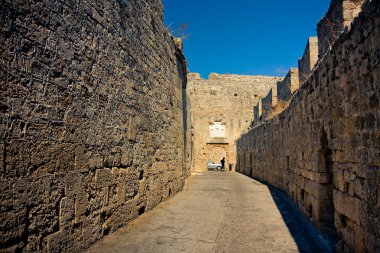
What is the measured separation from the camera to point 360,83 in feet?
10.8

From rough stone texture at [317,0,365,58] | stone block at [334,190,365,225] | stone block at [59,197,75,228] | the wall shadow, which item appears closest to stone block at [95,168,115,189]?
stone block at [59,197,75,228]

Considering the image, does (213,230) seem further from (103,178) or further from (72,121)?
(72,121)

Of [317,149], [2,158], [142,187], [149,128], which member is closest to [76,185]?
[2,158]

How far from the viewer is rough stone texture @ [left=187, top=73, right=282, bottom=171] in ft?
87.7

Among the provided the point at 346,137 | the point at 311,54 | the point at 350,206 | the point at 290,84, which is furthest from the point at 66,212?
the point at 290,84

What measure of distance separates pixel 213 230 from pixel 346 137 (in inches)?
95.4

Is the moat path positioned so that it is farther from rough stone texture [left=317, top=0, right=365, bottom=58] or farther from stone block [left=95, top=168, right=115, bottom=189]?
rough stone texture [left=317, top=0, right=365, bottom=58]

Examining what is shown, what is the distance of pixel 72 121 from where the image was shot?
3.81 meters

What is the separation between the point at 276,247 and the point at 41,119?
3.23 m

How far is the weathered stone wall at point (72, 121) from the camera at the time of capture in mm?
2879

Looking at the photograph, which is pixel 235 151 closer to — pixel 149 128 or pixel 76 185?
pixel 149 128

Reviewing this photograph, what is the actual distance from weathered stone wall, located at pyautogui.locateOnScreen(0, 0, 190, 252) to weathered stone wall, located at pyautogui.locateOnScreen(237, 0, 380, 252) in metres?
3.06

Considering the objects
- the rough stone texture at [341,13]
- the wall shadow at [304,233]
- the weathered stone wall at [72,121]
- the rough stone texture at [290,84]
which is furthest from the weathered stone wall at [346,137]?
the rough stone texture at [290,84]

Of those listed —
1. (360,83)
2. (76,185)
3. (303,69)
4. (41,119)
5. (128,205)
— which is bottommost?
(128,205)
